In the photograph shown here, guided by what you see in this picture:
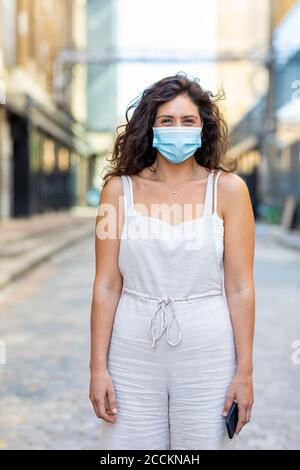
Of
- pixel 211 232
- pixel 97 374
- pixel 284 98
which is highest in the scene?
pixel 211 232

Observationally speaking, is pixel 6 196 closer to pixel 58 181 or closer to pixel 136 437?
pixel 58 181

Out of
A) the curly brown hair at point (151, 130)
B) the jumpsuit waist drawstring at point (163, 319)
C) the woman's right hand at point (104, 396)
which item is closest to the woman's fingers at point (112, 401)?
the woman's right hand at point (104, 396)

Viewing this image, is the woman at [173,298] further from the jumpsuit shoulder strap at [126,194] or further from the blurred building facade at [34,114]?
the blurred building facade at [34,114]

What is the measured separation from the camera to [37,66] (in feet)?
133

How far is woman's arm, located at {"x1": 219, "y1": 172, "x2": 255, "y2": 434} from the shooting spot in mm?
2615

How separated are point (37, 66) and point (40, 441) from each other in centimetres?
3685

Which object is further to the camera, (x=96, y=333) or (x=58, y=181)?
A: (x=58, y=181)

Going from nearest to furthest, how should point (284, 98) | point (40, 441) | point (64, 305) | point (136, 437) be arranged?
1. point (136, 437)
2. point (40, 441)
3. point (64, 305)
4. point (284, 98)

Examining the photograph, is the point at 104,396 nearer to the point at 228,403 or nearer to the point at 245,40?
the point at 228,403

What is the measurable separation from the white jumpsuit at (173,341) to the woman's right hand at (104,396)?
2 centimetres

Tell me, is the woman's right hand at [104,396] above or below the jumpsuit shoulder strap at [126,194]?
below

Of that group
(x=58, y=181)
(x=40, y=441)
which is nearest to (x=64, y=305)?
(x=40, y=441)

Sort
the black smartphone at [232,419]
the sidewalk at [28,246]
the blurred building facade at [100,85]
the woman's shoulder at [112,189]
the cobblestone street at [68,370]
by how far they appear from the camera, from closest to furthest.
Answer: the black smartphone at [232,419]
the woman's shoulder at [112,189]
the cobblestone street at [68,370]
the sidewalk at [28,246]
the blurred building facade at [100,85]

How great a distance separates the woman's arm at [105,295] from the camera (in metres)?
2.63
